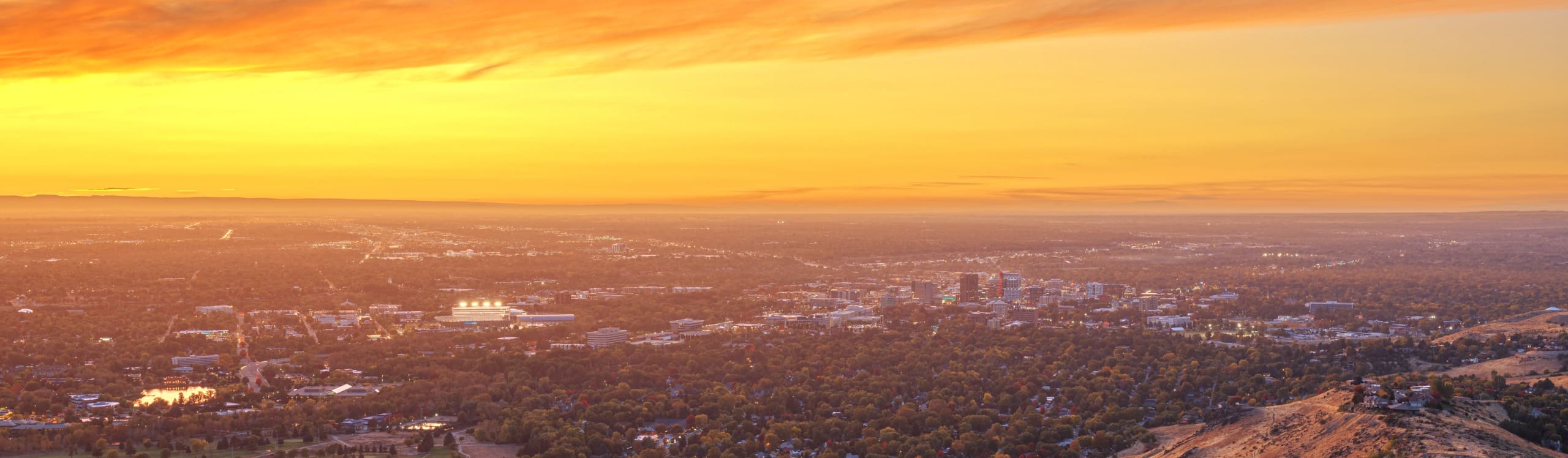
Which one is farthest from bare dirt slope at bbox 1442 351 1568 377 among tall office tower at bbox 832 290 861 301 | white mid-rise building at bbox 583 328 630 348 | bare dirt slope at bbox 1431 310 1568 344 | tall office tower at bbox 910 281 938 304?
tall office tower at bbox 832 290 861 301

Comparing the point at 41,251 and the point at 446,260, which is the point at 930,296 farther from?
the point at 41,251

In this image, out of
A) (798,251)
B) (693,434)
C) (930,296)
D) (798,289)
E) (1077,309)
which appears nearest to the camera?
(693,434)

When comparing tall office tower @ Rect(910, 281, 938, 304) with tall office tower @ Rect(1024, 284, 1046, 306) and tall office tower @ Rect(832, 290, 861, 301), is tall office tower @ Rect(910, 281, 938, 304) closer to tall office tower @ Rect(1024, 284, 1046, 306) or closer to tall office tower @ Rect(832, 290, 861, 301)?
tall office tower @ Rect(832, 290, 861, 301)

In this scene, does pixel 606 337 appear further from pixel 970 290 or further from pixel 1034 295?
pixel 1034 295

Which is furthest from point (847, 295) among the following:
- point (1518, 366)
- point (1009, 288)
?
point (1518, 366)

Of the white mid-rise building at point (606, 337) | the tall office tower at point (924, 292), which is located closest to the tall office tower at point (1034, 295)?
the tall office tower at point (924, 292)

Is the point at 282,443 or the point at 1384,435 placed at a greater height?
the point at 1384,435

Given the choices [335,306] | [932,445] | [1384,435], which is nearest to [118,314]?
[335,306]
